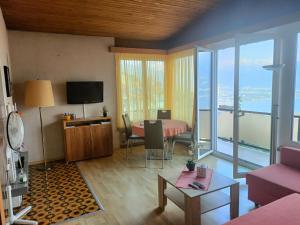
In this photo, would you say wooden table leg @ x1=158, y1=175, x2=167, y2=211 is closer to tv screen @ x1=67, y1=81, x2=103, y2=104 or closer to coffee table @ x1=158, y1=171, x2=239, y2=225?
coffee table @ x1=158, y1=171, x2=239, y2=225

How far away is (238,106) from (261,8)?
4.79 ft

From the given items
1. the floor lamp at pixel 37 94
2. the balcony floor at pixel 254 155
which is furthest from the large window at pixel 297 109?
the floor lamp at pixel 37 94

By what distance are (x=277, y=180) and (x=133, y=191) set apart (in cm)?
182

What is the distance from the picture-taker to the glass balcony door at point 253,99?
10.8ft

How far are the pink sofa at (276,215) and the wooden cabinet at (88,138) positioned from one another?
3.45 meters

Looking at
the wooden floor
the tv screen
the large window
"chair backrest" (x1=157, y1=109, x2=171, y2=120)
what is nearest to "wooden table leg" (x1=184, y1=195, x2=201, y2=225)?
the wooden floor

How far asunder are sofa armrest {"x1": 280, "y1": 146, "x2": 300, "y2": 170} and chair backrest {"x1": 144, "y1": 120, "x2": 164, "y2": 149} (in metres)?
1.87

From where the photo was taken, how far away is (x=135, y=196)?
3.01 metres

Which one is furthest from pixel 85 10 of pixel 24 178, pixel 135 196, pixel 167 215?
pixel 167 215

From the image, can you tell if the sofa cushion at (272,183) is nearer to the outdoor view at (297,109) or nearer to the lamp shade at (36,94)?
the outdoor view at (297,109)

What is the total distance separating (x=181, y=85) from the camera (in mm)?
5191

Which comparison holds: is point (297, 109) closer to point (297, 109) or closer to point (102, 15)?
point (297, 109)

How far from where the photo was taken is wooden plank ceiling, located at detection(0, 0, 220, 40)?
3375mm

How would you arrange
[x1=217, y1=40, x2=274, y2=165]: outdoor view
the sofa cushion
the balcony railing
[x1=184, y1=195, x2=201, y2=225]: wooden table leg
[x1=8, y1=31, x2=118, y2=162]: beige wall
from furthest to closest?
[x1=8, y1=31, x2=118, y2=162]: beige wall < the balcony railing < [x1=217, y1=40, x2=274, y2=165]: outdoor view < the sofa cushion < [x1=184, y1=195, x2=201, y2=225]: wooden table leg
